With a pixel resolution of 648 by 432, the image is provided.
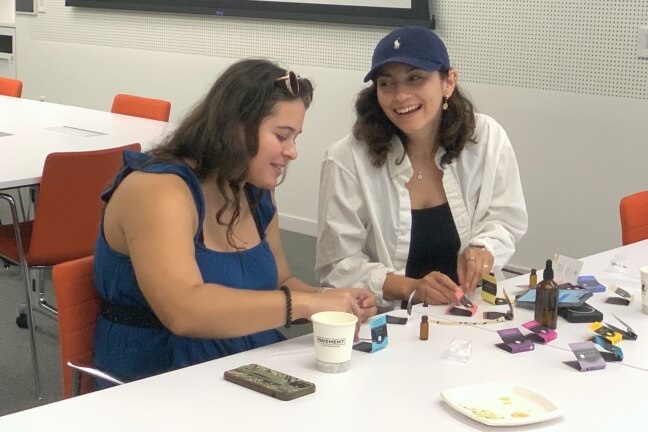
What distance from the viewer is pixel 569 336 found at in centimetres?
210

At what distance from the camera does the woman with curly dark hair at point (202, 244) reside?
192cm

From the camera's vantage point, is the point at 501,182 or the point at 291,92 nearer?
the point at 291,92

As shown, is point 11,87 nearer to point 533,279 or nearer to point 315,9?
point 315,9

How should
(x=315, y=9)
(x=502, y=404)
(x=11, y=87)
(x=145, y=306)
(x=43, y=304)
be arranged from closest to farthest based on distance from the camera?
1. (x=502, y=404)
2. (x=145, y=306)
3. (x=43, y=304)
4. (x=315, y=9)
5. (x=11, y=87)

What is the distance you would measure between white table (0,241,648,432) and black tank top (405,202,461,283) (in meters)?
0.69

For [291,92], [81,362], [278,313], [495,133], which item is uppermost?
[291,92]

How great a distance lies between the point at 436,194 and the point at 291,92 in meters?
0.77

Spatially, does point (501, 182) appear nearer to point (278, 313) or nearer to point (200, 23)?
point (278, 313)

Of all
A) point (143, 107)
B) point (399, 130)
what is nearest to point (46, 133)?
point (143, 107)

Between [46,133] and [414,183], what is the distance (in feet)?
7.39

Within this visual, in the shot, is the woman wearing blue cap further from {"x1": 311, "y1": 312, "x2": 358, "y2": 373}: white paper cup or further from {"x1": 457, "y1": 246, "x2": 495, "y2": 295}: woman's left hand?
{"x1": 311, "y1": 312, "x2": 358, "y2": 373}: white paper cup

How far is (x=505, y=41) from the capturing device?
478cm

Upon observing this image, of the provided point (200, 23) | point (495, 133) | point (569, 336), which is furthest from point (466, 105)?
point (200, 23)

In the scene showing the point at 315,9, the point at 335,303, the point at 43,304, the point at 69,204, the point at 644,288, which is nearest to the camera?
the point at 335,303
